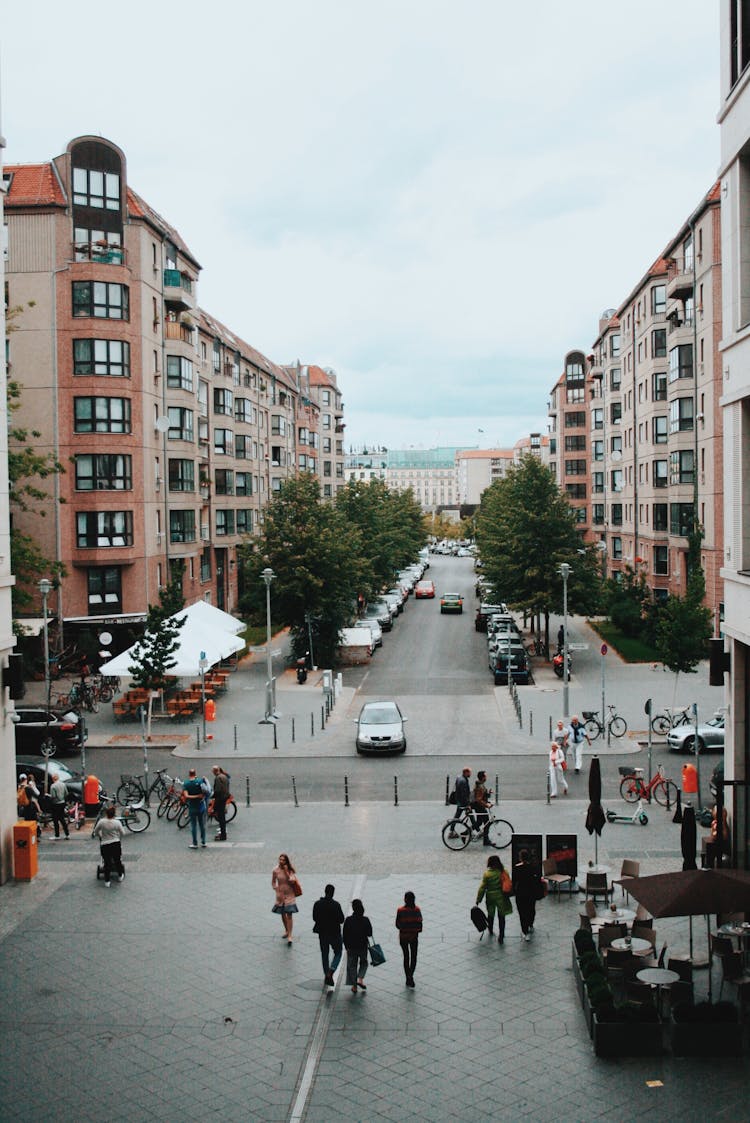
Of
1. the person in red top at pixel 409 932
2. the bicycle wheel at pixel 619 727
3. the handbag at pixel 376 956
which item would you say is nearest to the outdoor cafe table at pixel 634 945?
the person in red top at pixel 409 932

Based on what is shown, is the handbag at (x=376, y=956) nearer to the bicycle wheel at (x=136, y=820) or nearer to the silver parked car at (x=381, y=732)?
the bicycle wheel at (x=136, y=820)

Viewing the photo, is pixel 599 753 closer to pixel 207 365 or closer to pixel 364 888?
pixel 364 888

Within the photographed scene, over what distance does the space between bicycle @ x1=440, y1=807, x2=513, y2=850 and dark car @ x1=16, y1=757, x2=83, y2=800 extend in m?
9.85

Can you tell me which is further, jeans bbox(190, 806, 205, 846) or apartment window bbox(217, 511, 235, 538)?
apartment window bbox(217, 511, 235, 538)

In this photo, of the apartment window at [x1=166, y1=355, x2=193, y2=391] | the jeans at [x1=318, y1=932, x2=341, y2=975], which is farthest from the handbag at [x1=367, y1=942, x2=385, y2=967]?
the apartment window at [x1=166, y1=355, x2=193, y2=391]

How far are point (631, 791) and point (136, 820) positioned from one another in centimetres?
1119

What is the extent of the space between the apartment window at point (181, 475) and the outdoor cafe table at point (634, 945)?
38.3 metres

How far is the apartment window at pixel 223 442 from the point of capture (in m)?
58.3

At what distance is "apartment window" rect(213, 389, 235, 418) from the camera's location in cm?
5847

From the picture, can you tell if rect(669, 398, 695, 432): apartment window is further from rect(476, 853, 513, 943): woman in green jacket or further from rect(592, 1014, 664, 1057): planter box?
rect(592, 1014, 664, 1057): planter box

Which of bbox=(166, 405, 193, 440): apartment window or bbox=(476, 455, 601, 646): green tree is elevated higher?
bbox=(166, 405, 193, 440): apartment window

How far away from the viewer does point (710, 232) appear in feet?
137

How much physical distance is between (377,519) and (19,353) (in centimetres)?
3035

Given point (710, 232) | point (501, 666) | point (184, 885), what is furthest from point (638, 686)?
point (184, 885)
